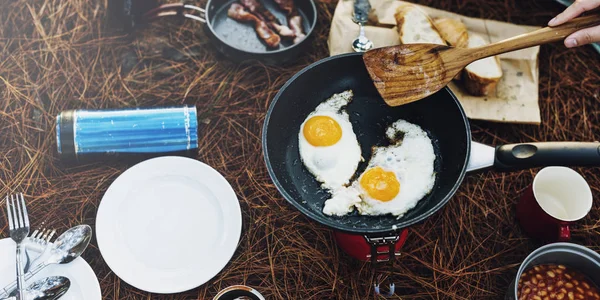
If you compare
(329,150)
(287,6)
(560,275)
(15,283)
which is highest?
(287,6)

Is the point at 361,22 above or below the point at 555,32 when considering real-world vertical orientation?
below

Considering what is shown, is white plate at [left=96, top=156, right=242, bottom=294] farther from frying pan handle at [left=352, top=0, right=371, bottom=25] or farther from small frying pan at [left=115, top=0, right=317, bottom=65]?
frying pan handle at [left=352, top=0, right=371, bottom=25]

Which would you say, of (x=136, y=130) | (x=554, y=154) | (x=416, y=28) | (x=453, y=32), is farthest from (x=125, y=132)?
(x=554, y=154)

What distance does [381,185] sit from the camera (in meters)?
2.35

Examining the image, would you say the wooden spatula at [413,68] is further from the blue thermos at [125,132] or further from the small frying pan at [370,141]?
the blue thermos at [125,132]

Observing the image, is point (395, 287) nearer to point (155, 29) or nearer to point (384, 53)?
point (384, 53)

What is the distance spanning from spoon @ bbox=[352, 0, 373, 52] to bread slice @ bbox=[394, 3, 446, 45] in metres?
0.18

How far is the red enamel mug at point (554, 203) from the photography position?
2.38 m

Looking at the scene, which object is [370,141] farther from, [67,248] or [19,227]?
[19,227]

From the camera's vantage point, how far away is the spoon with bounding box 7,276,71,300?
86.2 inches

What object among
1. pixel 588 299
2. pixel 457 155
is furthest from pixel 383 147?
pixel 588 299

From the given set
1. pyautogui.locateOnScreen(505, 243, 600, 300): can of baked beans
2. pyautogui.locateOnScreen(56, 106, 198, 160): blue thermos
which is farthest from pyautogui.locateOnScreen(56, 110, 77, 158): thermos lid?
pyautogui.locateOnScreen(505, 243, 600, 300): can of baked beans

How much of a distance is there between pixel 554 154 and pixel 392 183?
0.66 meters

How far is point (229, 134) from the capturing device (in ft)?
9.11
